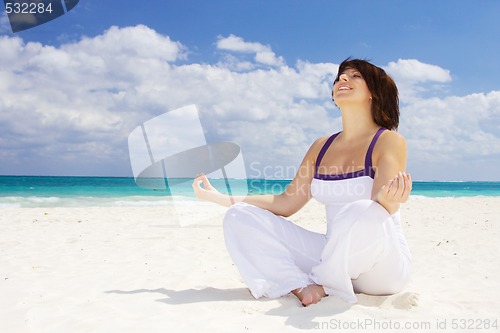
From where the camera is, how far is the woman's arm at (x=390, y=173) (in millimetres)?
2426

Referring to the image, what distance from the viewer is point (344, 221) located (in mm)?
2568

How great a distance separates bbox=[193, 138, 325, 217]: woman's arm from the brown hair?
0.57 meters

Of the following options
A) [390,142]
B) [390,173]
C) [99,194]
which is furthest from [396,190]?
[99,194]

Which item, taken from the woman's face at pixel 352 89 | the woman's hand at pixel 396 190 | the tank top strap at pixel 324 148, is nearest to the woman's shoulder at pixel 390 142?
the woman's face at pixel 352 89

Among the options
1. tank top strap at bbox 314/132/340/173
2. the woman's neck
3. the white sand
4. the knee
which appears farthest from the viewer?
tank top strap at bbox 314/132/340/173

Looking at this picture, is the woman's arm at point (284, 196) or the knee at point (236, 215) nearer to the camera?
the knee at point (236, 215)

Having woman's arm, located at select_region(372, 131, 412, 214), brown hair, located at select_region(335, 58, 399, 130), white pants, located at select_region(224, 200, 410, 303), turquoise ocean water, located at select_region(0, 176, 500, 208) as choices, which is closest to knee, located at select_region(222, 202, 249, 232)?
white pants, located at select_region(224, 200, 410, 303)

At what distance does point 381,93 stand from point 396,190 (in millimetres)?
937

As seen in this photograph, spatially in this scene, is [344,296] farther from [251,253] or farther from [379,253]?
[251,253]

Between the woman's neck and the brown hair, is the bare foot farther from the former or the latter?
the brown hair

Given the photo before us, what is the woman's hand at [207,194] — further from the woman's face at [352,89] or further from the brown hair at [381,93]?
the brown hair at [381,93]

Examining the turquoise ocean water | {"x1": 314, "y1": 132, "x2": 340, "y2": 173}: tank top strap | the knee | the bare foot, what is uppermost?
{"x1": 314, "y1": 132, "x2": 340, "y2": 173}: tank top strap

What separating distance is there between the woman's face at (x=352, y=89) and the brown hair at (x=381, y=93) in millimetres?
29

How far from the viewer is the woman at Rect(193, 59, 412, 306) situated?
2.63m
